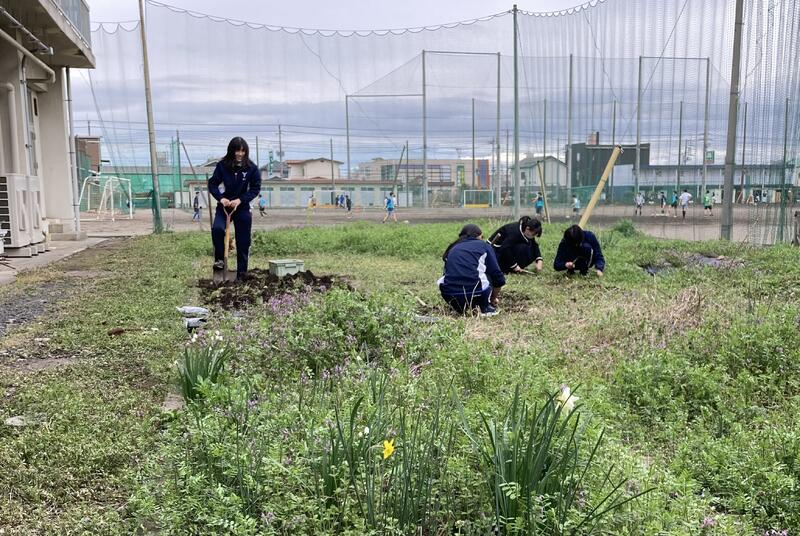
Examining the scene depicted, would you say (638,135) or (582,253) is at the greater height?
(638,135)

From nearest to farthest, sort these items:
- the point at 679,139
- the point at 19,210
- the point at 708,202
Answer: the point at 19,210
the point at 679,139
the point at 708,202

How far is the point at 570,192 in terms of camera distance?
1884 cm

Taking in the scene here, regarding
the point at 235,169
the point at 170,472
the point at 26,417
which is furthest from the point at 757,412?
the point at 235,169

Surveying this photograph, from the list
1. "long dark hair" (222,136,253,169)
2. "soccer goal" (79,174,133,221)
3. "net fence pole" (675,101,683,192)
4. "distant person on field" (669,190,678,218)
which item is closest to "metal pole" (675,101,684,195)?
"net fence pole" (675,101,683,192)

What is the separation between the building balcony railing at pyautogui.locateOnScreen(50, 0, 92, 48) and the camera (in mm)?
13711

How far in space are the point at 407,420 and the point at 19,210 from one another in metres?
10.4

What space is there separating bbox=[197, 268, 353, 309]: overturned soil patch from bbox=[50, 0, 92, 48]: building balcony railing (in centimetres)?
808

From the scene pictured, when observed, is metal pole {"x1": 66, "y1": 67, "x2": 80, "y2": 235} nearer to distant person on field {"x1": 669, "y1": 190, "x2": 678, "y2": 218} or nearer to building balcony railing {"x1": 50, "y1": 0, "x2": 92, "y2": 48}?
building balcony railing {"x1": 50, "y1": 0, "x2": 92, "y2": 48}

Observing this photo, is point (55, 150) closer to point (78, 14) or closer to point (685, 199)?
point (78, 14)

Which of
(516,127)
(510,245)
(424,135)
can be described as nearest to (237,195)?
(510,245)

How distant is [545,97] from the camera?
18.5 metres

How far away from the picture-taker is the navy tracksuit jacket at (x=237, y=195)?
810 cm

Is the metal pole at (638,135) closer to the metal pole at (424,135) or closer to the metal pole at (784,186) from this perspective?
the metal pole at (784,186)

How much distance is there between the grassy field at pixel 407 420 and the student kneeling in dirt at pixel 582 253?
6.60 feet
